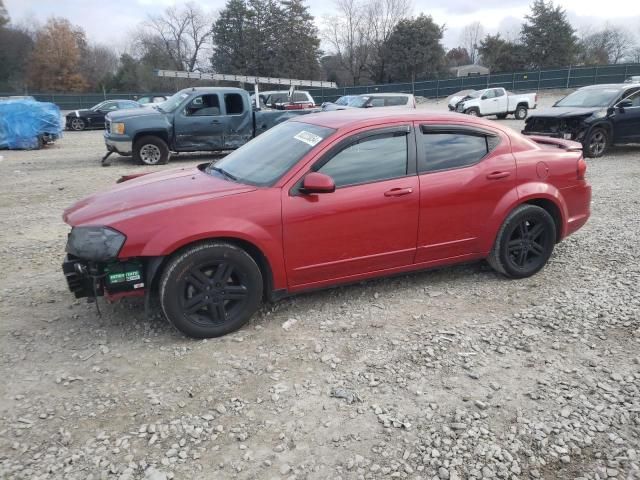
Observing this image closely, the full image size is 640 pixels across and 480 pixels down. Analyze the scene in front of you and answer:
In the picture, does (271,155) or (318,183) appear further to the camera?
(271,155)

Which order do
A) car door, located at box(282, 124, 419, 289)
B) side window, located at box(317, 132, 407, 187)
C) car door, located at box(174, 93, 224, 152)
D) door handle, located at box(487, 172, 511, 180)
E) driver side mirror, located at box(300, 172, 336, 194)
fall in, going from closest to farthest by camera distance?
driver side mirror, located at box(300, 172, 336, 194) → car door, located at box(282, 124, 419, 289) → side window, located at box(317, 132, 407, 187) → door handle, located at box(487, 172, 511, 180) → car door, located at box(174, 93, 224, 152)

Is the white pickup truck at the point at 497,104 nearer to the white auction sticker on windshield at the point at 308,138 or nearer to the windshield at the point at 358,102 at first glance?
the windshield at the point at 358,102

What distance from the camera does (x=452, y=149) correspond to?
4328 millimetres

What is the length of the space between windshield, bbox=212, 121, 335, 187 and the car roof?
111 millimetres

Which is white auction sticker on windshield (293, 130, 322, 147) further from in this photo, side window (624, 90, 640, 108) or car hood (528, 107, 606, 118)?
side window (624, 90, 640, 108)

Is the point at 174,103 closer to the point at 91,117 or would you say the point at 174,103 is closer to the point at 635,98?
the point at 635,98

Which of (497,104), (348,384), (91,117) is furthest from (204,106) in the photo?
(497,104)

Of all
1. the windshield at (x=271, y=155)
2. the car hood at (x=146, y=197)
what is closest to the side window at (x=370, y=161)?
Result: the windshield at (x=271, y=155)

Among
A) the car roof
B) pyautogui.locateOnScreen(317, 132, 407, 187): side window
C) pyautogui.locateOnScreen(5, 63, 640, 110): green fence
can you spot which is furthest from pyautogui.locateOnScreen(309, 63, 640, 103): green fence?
pyautogui.locateOnScreen(317, 132, 407, 187): side window

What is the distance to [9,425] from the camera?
281 centimetres

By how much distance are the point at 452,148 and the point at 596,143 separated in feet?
29.1

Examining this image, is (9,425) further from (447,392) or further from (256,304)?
(447,392)

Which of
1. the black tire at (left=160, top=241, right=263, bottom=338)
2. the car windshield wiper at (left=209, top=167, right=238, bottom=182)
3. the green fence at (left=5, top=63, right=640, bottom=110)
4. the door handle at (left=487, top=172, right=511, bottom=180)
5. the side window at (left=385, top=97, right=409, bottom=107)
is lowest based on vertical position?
the black tire at (left=160, top=241, right=263, bottom=338)

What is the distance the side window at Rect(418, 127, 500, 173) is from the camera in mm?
4215
